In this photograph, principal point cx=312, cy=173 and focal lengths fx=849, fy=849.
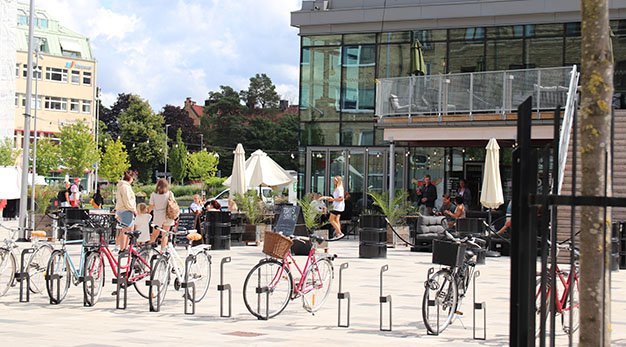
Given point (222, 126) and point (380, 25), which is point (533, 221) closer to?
point (380, 25)

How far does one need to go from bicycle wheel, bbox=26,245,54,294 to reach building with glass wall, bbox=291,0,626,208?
59.3 ft

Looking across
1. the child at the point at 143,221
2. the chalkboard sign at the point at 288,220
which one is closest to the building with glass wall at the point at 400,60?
the chalkboard sign at the point at 288,220

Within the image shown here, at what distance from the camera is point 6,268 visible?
11.9 metres

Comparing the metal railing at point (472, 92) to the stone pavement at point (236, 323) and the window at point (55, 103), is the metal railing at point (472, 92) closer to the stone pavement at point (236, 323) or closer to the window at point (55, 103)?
the stone pavement at point (236, 323)

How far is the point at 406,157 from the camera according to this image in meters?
30.2

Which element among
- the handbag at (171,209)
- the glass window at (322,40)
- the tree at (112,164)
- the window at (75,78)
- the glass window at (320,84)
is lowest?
the handbag at (171,209)

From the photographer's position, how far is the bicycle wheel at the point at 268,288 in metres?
10.0

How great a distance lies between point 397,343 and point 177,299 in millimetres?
4229

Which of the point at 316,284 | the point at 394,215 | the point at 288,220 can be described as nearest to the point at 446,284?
the point at 316,284

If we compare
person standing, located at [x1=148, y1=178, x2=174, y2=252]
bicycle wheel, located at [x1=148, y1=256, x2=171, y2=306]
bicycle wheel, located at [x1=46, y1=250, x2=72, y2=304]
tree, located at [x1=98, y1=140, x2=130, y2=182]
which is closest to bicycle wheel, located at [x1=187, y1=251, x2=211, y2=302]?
bicycle wheel, located at [x1=148, y1=256, x2=171, y2=306]

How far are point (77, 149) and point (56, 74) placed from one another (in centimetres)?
2464

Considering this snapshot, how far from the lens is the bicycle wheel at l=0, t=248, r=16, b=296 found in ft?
38.8

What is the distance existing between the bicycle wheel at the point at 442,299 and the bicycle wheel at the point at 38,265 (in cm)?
543

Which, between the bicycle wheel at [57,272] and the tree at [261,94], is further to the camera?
the tree at [261,94]
